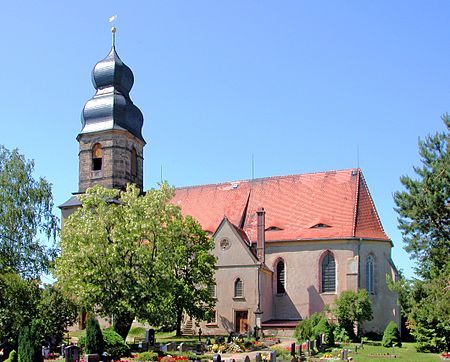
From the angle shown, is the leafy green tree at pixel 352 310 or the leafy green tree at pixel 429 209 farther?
the leafy green tree at pixel 352 310

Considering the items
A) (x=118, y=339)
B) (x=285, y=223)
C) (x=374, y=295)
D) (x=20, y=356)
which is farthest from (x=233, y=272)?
(x=20, y=356)

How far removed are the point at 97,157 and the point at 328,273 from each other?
19847mm

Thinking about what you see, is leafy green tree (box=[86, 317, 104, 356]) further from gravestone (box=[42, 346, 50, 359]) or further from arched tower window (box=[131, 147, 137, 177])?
arched tower window (box=[131, 147, 137, 177])

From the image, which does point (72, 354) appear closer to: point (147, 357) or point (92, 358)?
point (92, 358)

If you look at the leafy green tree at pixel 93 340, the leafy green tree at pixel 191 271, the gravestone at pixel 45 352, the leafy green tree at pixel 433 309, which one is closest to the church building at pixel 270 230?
the leafy green tree at pixel 191 271

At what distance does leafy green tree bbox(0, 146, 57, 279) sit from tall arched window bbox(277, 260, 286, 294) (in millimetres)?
18178

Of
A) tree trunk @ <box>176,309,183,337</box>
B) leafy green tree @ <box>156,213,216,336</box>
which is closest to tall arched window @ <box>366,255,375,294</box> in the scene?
leafy green tree @ <box>156,213,216,336</box>

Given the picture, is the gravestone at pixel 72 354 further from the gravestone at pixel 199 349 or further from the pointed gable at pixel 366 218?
the pointed gable at pixel 366 218

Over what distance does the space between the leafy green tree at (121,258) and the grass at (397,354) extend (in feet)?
35.3

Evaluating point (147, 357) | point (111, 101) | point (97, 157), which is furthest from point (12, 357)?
point (111, 101)

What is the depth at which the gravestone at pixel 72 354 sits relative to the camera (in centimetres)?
2834

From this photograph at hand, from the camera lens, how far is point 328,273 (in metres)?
50.5

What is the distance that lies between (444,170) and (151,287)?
52.6 feet

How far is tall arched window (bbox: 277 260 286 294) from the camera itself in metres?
51.8
